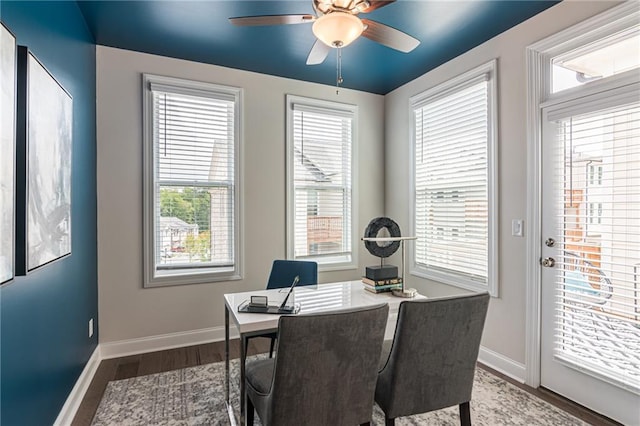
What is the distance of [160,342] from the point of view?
10.5 ft

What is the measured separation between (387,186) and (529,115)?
1.88 metres

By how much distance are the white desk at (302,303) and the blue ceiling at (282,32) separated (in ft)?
6.58

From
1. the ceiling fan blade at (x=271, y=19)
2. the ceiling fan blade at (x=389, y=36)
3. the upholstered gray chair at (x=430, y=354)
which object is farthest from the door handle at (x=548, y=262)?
the ceiling fan blade at (x=271, y=19)

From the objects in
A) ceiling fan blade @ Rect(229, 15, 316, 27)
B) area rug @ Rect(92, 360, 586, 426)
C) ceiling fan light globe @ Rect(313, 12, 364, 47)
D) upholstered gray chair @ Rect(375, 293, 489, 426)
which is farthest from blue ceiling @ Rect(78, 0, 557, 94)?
area rug @ Rect(92, 360, 586, 426)

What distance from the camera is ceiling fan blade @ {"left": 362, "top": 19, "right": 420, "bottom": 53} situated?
1.89m

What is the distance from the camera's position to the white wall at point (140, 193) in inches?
119

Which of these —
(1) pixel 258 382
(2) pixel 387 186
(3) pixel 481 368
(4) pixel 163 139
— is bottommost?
(3) pixel 481 368

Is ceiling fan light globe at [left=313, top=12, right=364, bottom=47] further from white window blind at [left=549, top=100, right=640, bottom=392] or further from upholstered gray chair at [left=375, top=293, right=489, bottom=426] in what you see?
white window blind at [left=549, top=100, right=640, bottom=392]

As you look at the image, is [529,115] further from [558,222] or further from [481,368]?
[481,368]

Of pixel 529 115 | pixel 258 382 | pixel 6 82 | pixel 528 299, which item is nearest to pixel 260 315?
pixel 258 382

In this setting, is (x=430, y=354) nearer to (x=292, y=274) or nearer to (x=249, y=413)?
(x=249, y=413)

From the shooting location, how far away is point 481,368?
9.40 ft

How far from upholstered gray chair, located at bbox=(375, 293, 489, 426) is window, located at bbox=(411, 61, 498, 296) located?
1420mm

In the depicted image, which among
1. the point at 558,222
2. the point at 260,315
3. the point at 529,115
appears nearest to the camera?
the point at 260,315
